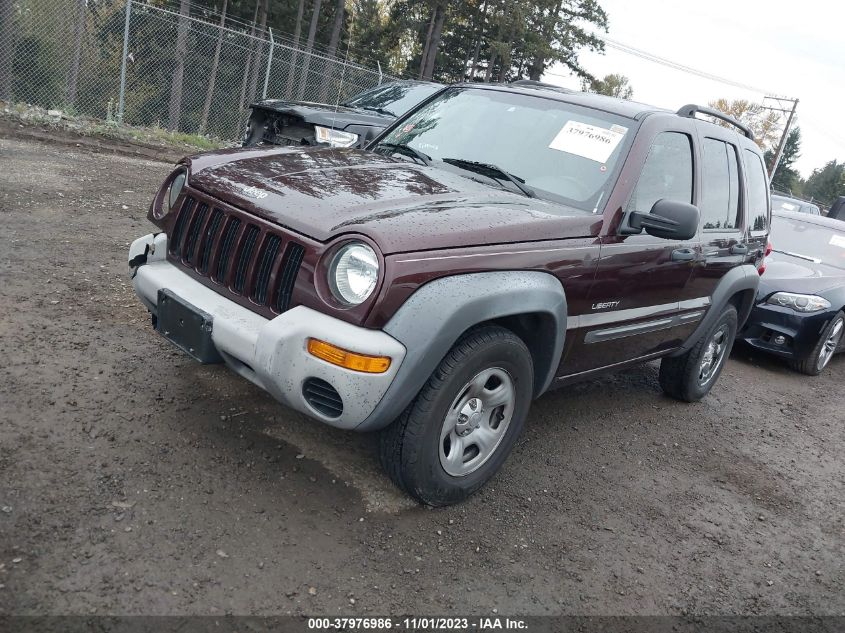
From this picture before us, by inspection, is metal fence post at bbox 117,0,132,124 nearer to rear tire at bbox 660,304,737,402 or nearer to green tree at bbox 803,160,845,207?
rear tire at bbox 660,304,737,402

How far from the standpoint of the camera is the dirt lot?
2408 millimetres

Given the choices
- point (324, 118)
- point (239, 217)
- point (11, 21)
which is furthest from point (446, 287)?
point (11, 21)

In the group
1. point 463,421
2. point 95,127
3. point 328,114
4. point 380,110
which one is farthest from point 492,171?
point 95,127

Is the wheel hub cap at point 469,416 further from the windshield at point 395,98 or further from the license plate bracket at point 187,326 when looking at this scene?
the windshield at point 395,98

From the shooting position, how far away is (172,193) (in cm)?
342

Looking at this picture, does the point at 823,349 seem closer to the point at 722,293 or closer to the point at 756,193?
the point at 756,193

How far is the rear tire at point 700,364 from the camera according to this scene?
4.86 metres

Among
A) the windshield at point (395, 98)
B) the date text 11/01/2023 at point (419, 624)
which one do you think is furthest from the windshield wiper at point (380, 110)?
the date text 11/01/2023 at point (419, 624)

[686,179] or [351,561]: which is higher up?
[686,179]

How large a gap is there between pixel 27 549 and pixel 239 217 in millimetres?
1453

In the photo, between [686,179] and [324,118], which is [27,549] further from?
[324,118]

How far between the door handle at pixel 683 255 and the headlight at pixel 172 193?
104 inches

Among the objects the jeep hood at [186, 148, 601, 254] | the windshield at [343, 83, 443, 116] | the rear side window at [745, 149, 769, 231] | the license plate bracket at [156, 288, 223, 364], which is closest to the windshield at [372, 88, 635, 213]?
the jeep hood at [186, 148, 601, 254]

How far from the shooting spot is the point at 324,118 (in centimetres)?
767
